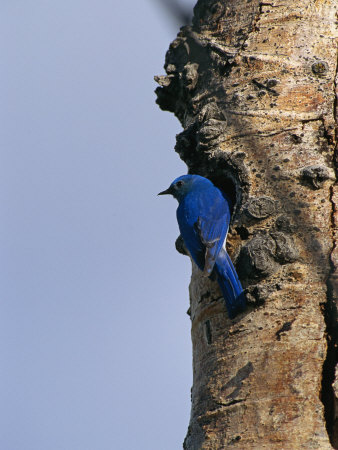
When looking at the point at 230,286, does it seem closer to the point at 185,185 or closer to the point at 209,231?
the point at 209,231

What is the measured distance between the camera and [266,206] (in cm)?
283

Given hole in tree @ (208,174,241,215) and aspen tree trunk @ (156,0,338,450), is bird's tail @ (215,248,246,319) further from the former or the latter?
hole in tree @ (208,174,241,215)

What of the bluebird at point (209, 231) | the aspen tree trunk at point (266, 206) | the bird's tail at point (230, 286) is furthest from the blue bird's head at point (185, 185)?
the bird's tail at point (230, 286)

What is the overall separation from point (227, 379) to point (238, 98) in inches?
56.7

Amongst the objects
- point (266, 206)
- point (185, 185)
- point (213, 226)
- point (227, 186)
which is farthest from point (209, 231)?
point (266, 206)

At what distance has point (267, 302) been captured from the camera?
2586 mm

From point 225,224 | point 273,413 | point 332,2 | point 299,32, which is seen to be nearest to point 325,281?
point 273,413

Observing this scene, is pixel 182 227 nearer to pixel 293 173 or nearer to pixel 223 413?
pixel 293 173

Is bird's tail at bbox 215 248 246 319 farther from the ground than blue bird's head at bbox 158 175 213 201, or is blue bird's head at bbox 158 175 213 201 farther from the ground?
blue bird's head at bbox 158 175 213 201

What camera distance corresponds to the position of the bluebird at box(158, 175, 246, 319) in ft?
8.96

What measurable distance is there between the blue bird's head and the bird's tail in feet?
2.67

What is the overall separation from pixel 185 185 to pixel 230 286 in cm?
157

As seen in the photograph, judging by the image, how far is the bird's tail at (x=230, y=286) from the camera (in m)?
2.63

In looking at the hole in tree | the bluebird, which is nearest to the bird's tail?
the bluebird
